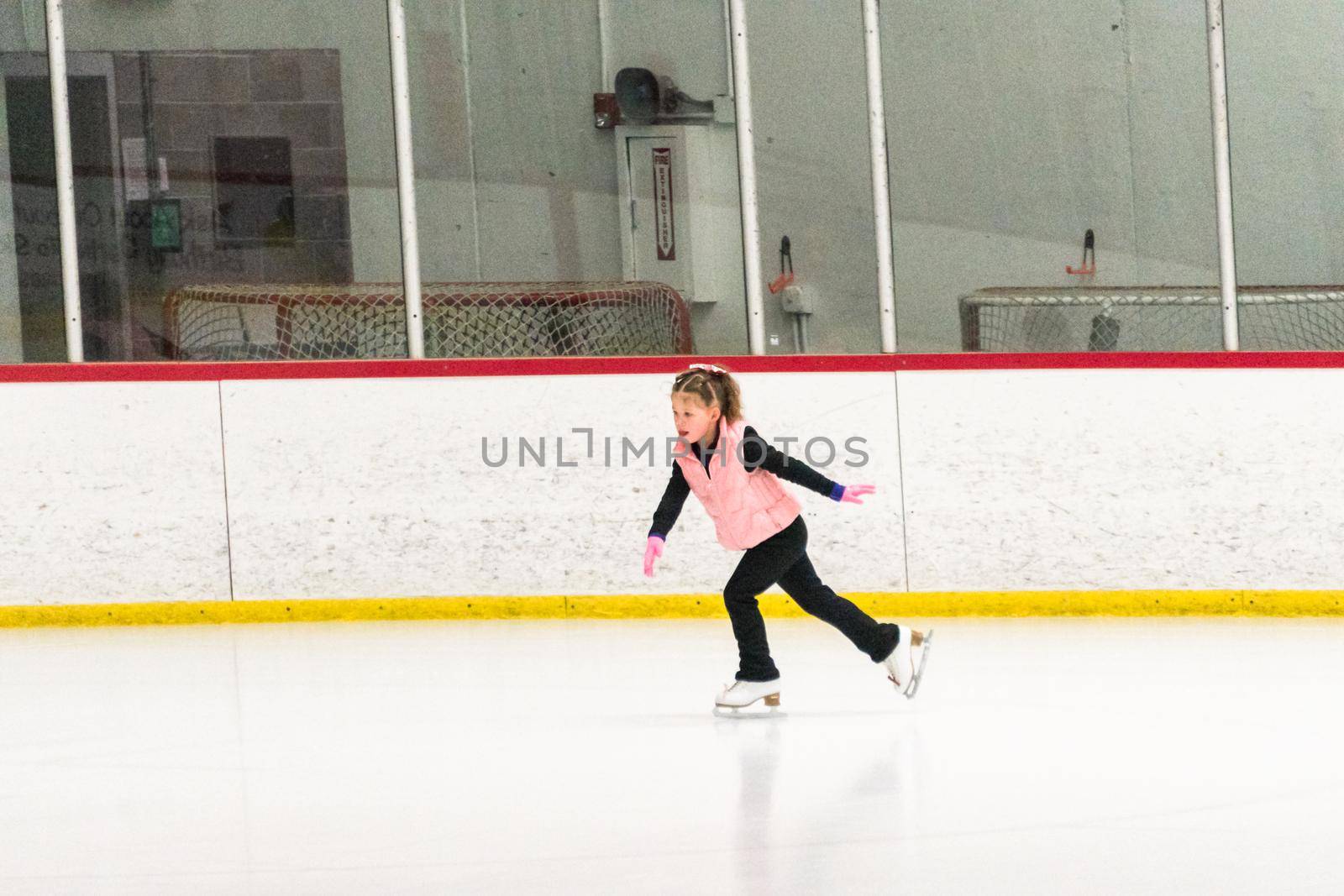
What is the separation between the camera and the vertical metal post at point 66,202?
677cm

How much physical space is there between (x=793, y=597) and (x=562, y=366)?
2438 millimetres

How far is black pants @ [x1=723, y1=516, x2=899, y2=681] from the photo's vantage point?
4500 millimetres

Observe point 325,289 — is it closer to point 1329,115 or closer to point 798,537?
point 798,537

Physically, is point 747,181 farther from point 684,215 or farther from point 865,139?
point 865,139

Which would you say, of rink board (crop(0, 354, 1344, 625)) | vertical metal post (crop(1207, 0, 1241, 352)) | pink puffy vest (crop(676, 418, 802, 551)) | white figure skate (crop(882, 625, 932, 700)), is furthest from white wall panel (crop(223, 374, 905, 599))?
pink puffy vest (crop(676, 418, 802, 551))

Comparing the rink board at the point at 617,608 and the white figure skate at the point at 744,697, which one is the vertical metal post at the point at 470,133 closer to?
the rink board at the point at 617,608

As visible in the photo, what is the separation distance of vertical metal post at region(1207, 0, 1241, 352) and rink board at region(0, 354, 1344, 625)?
348mm

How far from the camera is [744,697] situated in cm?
453

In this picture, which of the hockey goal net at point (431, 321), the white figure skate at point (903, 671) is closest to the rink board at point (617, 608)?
the hockey goal net at point (431, 321)

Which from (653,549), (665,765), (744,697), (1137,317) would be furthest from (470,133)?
(665,765)

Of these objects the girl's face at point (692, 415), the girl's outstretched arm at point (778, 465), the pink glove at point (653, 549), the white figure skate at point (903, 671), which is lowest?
the white figure skate at point (903, 671)

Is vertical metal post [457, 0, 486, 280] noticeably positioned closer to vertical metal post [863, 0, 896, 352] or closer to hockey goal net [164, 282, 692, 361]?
hockey goal net [164, 282, 692, 361]

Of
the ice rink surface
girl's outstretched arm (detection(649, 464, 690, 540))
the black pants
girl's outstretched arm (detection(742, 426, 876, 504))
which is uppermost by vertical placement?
girl's outstretched arm (detection(742, 426, 876, 504))

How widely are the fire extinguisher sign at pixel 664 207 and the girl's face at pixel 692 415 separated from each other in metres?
2.70
